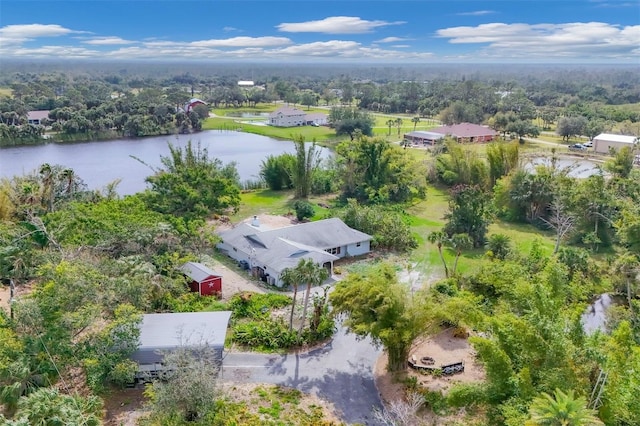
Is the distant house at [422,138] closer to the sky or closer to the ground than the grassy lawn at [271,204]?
closer to the sky

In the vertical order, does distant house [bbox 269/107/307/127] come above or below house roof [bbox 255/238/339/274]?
above

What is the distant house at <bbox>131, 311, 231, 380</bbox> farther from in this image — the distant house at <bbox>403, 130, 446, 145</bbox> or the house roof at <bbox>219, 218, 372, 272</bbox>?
the distant house at <bbox>403, 130, 446, 145</bbox>

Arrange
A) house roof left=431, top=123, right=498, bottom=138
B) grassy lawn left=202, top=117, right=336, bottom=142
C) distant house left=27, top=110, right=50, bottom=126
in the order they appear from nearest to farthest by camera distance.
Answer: house roof left=431, top=123, right=498, bottom=138 < grassy lawn left=202, top=117, right=336, bottom=142 < distant house left=27, top=110, right=50, bottom=126

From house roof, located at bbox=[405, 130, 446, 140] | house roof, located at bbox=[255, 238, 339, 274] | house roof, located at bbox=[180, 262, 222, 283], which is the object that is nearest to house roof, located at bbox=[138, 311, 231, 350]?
house roof, located at bbox=[180, 262, 222, 283]

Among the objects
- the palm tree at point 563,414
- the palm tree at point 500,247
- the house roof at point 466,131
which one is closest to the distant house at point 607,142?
the house roof at point 466,131

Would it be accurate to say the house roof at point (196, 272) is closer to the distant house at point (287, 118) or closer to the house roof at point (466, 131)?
the house roof at point (466, 131)

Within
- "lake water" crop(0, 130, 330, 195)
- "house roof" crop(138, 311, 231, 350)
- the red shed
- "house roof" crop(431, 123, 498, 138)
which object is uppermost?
"house roof" crop(431, 123, 498, 138)

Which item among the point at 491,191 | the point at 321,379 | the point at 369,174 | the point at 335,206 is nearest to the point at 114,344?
the point at 321,379

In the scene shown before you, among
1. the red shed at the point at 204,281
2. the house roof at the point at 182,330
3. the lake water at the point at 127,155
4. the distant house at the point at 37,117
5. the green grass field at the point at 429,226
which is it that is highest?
the distant house at the point at 37,117
